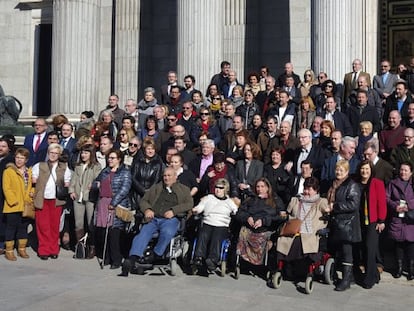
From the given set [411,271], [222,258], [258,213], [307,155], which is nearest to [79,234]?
[222,258]

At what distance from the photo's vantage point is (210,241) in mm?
9648

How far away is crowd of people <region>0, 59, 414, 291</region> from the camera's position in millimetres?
9156

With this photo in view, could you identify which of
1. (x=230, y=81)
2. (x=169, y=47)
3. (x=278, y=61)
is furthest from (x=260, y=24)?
(x=230, y=81)

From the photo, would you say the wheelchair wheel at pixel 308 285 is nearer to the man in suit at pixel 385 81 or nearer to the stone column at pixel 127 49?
the man in suit at pixel 385 81

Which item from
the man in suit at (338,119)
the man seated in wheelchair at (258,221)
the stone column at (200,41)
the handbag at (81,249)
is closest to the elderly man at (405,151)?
the man in suit at (338,119)

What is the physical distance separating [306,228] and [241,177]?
1.73m

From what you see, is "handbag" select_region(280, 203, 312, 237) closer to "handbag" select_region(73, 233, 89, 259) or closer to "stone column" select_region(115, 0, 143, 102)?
"handbag" select_region(73, 233, 89, 259)

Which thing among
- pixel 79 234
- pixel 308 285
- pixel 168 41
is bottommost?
pixel 308 285

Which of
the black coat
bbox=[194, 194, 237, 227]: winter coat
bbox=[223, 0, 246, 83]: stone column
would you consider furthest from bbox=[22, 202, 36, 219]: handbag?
bbox=[223, 0, 246, 83]: stone column

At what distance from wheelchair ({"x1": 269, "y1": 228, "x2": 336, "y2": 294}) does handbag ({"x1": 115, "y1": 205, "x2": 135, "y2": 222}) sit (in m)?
2.48

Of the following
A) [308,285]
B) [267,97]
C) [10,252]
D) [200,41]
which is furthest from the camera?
[200,41]

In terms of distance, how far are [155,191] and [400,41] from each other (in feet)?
33.4

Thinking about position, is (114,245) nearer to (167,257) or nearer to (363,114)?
(167,257)

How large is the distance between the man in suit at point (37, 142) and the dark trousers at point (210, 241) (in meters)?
4.02
